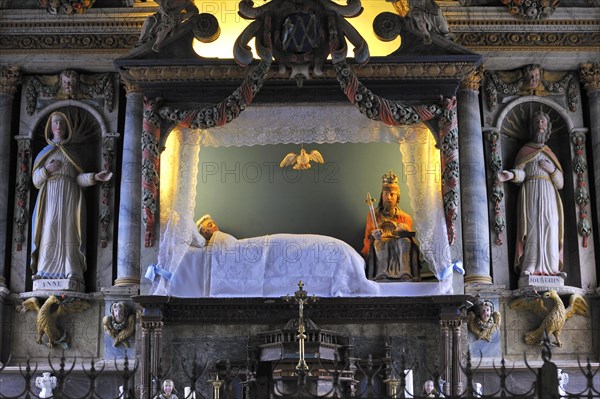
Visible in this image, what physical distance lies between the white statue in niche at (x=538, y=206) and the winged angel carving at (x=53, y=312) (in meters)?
6.19

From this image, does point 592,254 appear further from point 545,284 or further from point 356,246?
point 356,246

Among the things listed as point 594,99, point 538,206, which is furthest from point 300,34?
point 594,99

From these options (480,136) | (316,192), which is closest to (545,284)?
(480,136)

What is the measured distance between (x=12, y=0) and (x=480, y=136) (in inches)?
279

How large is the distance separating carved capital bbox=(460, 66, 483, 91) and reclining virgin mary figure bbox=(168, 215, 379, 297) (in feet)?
9.87

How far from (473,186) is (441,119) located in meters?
1.16

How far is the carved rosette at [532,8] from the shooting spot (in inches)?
644

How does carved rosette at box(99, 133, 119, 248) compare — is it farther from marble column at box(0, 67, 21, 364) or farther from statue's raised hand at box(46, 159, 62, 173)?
marble column at box(0, 67, 21, 364)

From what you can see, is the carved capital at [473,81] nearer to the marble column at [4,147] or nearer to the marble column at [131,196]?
the marble column at [131,196]

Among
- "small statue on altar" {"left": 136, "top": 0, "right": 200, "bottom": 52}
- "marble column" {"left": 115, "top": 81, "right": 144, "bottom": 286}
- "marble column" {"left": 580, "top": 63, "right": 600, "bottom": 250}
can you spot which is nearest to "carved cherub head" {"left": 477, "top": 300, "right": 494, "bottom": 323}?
"marble column" {"left": 580, "top": 63, "right": 600, "bottom": 250}

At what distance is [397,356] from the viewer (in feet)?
49.1

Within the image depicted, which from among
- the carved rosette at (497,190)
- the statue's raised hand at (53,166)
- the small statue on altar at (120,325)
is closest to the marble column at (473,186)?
the carved rosette at (497,190)

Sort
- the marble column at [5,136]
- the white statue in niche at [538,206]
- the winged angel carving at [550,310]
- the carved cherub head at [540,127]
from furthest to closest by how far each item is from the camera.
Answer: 1. the carved cherub head at [540,127]
2. the marble column at [5,136]
3. the white statue in niche at [538,206]
4. the winged angel carving at [550,310]

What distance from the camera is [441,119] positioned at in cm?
1536
